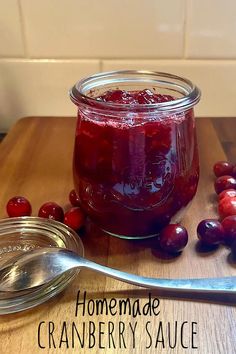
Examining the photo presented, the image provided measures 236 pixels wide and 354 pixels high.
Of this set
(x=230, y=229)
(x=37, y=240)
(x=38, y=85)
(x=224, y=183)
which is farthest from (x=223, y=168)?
(x=38, y=85)

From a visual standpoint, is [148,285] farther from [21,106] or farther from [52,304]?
[21,106]

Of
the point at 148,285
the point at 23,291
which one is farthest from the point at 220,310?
the point at 23,291

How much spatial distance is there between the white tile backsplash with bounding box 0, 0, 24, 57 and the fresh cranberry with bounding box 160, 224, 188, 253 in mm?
486

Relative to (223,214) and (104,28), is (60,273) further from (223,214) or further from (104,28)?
(104,28)

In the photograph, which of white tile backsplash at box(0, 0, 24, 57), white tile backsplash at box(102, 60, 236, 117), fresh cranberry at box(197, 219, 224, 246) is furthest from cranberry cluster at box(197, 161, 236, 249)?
white tile backsplash at box(0, 0, 24, 57)

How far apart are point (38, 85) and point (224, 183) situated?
42 cm

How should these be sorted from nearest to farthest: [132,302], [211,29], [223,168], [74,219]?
[132,302]
[74,219]
[223,168]
[211,29]

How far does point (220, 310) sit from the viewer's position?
375mm

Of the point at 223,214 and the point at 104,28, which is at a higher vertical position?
the point at 104,28

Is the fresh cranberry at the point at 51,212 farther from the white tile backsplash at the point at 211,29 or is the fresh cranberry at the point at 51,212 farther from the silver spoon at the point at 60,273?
the white tile backsplash at the point at 211,29

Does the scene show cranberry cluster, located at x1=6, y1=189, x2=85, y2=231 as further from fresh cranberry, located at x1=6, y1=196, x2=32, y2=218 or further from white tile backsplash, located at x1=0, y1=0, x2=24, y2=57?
white tile backsplash, located at x1=0, y1=0, x2=24, y2=57

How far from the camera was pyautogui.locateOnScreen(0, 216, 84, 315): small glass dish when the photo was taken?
0.39 metres

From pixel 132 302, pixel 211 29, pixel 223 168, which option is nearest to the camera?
pixel 132 302

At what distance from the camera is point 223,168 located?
23.2 inches
